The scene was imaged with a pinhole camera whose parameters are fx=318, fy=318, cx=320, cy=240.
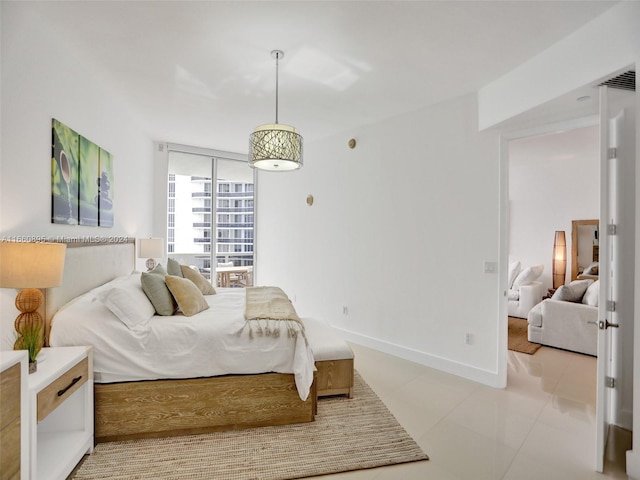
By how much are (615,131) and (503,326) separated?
182 centimetres

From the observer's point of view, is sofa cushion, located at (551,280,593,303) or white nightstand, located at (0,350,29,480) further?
sofa cushion, located at (551,280,593,303)

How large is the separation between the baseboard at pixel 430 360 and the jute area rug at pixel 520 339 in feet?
4.13

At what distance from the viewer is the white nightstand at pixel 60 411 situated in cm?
149

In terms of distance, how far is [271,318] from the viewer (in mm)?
2449

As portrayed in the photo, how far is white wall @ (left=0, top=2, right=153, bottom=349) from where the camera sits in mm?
1839

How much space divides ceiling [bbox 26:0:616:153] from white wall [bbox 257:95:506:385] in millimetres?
522

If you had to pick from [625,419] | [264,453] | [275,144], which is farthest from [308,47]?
[625,419]

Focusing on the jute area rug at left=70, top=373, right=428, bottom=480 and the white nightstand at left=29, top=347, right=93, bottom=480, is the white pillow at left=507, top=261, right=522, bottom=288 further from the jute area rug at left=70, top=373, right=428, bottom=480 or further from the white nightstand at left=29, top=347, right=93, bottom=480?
the white nightstand at left=29, top=347, right=93, bottom=480

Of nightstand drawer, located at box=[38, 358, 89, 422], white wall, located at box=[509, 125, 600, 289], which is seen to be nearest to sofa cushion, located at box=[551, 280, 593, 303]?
white wall, located at box=[509, 125, 600, 289]

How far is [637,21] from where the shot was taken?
6.01 ft

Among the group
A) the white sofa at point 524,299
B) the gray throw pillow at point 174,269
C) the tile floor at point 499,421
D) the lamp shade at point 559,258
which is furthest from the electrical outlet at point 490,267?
the lamp shade at point 559,258

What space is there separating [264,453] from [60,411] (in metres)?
1.28

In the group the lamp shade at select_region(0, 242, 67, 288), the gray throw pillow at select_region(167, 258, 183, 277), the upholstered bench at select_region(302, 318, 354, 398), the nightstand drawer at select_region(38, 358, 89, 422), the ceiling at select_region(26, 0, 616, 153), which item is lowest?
the upholstered bench at select_region(302, 318, 354, 398)

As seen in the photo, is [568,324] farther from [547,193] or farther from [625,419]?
[547,193]
